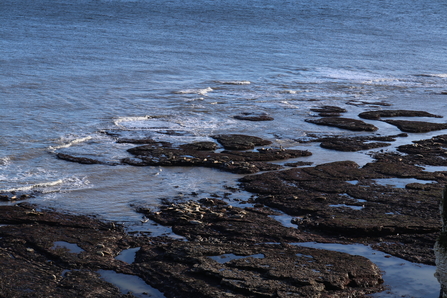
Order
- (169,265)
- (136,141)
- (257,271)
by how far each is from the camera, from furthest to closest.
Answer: (136,141)
(169,265)
(257,271)

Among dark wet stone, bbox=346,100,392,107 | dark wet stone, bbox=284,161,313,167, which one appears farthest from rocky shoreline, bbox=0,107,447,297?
dark wet stone, bbox=346,100,392,107

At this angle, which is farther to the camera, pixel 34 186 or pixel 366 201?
pixel 34 186

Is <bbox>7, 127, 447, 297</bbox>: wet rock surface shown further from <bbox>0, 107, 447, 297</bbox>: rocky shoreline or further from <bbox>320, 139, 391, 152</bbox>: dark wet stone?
<bbox>320, 139, 391, 152</bbox>: dark wet stone

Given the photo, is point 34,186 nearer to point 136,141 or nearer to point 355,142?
point 136,141

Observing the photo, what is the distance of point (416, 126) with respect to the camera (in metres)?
12.3

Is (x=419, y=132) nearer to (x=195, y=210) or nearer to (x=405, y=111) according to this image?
(x=405, y=111)

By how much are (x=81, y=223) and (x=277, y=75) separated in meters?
16.3

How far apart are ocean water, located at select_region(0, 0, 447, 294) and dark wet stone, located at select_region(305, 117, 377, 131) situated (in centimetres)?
31

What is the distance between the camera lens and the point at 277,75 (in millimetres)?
21859

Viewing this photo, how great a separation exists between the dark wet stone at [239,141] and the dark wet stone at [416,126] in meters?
3.38

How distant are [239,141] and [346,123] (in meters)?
3.25

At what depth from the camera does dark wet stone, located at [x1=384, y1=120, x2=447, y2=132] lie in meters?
12.1

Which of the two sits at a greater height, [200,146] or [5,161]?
[200,146]

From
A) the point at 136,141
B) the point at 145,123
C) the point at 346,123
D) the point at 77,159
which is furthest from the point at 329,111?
the point at 77,159
